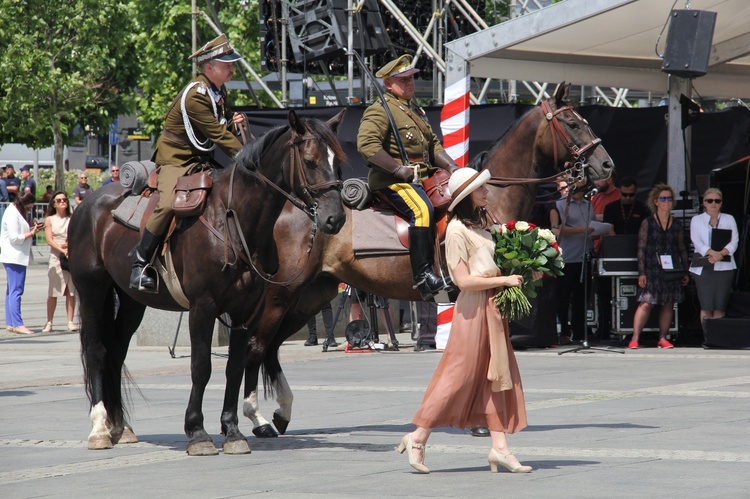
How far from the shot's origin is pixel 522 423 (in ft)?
25.1

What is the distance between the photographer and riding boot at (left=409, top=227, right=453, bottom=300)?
10.3 metres

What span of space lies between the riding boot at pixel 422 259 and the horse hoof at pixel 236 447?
2351 mm

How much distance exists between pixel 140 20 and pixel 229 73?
93.5 feet

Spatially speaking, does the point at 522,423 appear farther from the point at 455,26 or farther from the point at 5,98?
the point at 5,98

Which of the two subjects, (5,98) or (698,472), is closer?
(698,472)

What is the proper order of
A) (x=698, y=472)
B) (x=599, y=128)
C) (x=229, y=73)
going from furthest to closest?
(x=599, y=128) → (x=229, y=73) → (x=698, y=472)

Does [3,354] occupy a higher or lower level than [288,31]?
lower

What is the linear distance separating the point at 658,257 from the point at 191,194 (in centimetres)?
924

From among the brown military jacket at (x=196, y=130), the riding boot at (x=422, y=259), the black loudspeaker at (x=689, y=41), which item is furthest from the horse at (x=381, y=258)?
the black loudspeaker at (x=689, y=41)

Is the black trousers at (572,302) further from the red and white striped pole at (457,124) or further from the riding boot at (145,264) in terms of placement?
the riding boot at (145,264)

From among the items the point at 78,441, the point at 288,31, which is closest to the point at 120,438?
the point at 78,441

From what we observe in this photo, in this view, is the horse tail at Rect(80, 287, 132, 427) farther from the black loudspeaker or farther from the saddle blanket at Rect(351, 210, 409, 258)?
the black loudspeaker

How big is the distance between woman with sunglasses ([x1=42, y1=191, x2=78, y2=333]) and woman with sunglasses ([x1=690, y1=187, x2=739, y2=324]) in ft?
30.5

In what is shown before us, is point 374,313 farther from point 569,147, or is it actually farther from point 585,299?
point 569,147
